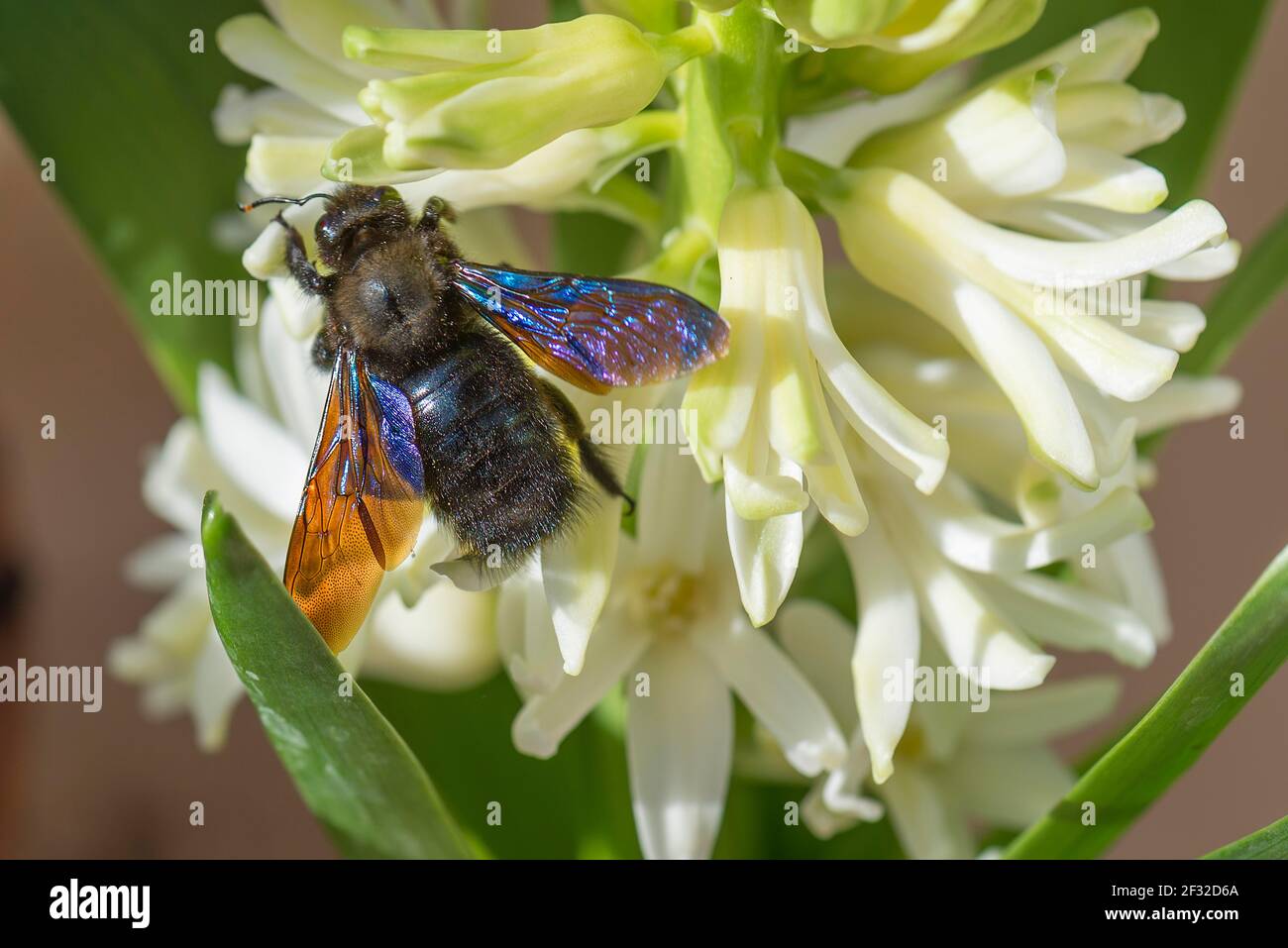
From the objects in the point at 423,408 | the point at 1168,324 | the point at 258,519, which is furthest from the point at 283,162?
the point at 1168,324

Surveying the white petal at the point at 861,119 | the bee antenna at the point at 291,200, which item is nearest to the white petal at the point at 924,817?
the white petal at the point at 861,119

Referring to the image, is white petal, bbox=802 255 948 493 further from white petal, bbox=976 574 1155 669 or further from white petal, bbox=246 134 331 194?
white petal, bbox=246 134 331 194

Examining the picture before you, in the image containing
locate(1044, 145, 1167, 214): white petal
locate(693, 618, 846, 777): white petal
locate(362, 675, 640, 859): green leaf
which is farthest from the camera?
locate(362, 675, 640, 859): green leaf

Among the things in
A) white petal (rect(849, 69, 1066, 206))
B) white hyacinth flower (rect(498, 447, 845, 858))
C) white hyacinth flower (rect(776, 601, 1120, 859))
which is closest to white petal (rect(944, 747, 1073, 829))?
white hyacinth flower (rect(776, 601, 1120, 859))

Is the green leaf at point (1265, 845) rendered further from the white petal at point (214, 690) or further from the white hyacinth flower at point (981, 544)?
the white petal at point (214, 690)

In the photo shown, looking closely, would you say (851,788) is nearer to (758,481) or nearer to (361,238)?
(758,481)
